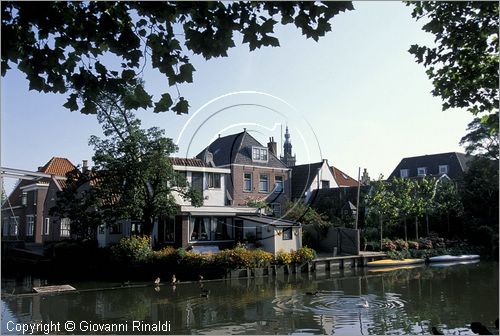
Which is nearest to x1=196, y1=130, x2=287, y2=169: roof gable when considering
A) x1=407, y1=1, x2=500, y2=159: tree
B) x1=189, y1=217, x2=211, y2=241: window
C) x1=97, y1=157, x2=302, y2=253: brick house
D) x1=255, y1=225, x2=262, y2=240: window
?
x1=97, y1=157, x2=302, y2=253: brick house

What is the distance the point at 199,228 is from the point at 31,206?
760 inches

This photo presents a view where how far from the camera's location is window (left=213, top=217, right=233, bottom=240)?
84.3 ft

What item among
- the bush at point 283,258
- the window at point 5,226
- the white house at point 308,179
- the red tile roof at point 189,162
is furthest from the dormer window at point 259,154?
the window at point 5,226

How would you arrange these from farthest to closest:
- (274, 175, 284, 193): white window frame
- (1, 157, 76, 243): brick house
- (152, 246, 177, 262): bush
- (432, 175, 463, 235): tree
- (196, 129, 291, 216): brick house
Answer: (1, 157, 76, 243): brick house → (274, 175, 284, 193): white window frame → (196, 129, 291, 216): brick house → (432, 175, 463, 235): tree → (152, 246, 177, 262): bush

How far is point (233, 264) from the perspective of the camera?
20.2 m

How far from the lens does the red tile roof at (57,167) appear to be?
119 ft

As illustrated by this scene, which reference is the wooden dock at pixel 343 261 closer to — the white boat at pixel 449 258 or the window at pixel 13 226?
the white boat at pixel 449 258

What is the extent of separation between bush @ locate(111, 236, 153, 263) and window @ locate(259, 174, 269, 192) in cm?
1368

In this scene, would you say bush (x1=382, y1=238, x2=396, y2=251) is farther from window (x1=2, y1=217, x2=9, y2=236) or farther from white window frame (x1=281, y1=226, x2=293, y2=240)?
window (x1=2, y1=217, x2=9, y2=236)

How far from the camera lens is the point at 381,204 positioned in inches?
1153

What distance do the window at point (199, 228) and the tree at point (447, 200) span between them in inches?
650

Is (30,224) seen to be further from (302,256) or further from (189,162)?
(302,256)

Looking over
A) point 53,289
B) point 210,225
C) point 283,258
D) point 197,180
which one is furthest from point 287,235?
point 53,289

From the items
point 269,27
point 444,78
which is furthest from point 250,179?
point 269,27
